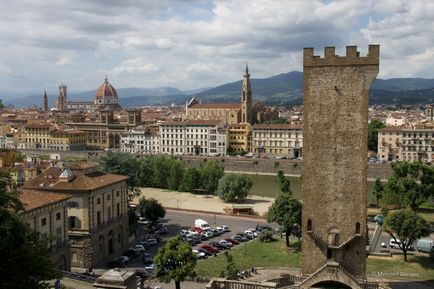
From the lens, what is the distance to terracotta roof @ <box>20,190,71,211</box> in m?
28.2

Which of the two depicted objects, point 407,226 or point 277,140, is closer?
point 407,226

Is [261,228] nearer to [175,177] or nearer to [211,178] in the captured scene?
[211,178]

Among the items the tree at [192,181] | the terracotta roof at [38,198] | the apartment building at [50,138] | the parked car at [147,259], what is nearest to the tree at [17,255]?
the terracotta roof at [38,198]

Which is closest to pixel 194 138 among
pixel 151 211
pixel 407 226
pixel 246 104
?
pixel 246 104

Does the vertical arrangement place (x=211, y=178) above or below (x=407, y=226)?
below

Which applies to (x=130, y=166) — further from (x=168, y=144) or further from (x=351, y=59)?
(x=168, y=144)

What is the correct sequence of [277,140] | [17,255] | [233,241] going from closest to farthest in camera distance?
[17,255]
[233,241]
[277,140]

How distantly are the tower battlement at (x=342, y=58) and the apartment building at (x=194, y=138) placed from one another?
84.1 metres

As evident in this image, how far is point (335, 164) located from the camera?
70.1 ft

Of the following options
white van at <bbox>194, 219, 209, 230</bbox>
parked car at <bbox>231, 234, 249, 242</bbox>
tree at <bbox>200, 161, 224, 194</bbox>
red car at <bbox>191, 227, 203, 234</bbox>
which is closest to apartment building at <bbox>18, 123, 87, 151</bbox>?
tree at <bbox>200, 161, 224, 194</bbox>

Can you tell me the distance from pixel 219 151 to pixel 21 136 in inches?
1946

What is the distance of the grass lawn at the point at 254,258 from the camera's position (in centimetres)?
3247

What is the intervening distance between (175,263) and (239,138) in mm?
83965

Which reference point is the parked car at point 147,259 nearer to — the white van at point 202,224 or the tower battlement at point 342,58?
the white van at point 202,224
